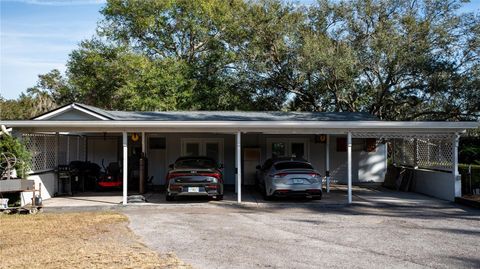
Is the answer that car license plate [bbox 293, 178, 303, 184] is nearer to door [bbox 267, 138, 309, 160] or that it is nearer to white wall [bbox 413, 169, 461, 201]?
white wall [bbox 413, 169, 461, 201]

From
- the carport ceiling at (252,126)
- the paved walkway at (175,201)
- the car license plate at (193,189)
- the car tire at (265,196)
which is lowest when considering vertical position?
the paved walkway at (175,201)

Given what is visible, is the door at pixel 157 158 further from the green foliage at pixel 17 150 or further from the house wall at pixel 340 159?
the green foliage at pixel 17 150

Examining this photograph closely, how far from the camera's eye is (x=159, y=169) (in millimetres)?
20047

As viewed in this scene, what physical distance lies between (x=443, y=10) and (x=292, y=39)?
25.0ft

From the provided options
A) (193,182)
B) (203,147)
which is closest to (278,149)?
(203,147)

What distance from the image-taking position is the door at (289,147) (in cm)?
2047

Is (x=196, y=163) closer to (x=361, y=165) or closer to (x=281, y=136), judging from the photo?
(x=281, y=136)

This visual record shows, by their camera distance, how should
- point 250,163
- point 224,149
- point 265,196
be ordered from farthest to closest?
point 224,149
point 250,163
point 265,196

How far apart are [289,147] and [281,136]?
60 centimetres

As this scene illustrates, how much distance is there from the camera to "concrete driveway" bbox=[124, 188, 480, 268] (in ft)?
23.6

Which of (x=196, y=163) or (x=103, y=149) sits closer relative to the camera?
(x=196, y=163)

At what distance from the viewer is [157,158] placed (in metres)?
20.0

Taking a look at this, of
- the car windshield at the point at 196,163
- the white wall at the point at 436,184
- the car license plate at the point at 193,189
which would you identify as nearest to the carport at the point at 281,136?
the white wall at the point at 436,184

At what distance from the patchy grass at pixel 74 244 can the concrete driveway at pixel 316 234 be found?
1.47ft
